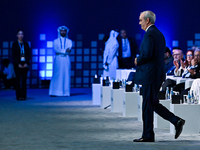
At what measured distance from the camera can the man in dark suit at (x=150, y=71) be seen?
4951 mm

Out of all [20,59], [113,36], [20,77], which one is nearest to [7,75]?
[20,77]

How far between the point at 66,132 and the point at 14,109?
336cm

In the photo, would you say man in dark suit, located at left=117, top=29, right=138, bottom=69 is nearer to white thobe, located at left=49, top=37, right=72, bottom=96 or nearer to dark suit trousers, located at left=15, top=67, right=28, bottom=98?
white thobe, located at left=49, top=37, right=72, bottom=96

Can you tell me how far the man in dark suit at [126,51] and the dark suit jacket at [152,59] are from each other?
7747 mm

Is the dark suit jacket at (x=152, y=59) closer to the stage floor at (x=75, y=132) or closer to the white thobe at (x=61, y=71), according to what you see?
the stage floor at (x=75, y=132)

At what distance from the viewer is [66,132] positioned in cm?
589

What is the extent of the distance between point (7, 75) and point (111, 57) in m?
5.45

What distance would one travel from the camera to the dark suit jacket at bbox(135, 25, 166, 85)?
494cm

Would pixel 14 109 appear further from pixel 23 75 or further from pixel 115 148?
pixel 115 148

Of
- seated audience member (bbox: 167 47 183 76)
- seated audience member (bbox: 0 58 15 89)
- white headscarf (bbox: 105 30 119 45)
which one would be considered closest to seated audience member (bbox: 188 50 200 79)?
seated audience member (bbox: 167 47 183 76)

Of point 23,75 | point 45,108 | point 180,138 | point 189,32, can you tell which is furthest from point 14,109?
point 189,32

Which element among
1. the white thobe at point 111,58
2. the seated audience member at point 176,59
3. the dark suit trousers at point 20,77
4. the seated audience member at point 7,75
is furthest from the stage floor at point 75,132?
the seated audience member at point 7,75

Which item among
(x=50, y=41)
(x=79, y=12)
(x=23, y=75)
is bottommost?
(x=23, y=75)

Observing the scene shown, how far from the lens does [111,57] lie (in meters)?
12.0
